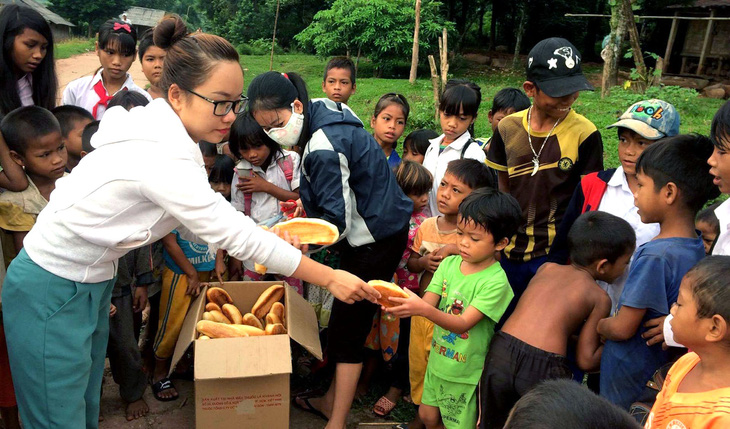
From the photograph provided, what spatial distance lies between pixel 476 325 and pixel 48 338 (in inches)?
78.5

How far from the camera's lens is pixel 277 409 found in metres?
3.00

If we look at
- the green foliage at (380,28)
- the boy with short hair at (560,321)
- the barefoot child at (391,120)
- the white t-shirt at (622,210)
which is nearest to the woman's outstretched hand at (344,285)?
the boy with short hair at (560,321)

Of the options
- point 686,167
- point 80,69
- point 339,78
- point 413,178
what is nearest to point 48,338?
point 413,178

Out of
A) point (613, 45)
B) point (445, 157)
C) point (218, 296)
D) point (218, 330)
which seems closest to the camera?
point (218, 330)

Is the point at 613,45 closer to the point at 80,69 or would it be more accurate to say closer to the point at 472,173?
the point at 472,173

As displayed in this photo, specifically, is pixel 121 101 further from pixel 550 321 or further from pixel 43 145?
pixel 550 321

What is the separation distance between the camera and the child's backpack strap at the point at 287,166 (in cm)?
407

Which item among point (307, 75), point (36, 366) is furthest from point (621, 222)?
point (307, 75)

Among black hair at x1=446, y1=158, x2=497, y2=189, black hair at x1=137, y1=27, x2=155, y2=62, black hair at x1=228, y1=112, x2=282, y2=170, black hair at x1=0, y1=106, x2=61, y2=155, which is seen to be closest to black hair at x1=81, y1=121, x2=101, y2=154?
black hair at x1=0, y1=106, x2=61, y2=155

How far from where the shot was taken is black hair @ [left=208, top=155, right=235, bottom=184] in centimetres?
404

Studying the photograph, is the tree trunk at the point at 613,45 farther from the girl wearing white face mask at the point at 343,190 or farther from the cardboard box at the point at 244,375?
the cardboard box at the point at 244,375

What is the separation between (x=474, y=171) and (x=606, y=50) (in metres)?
10.8

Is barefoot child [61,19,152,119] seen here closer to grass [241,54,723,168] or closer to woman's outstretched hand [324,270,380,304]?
woman's outstretched hand [324,270,380,304]

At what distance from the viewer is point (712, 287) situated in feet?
5.86
